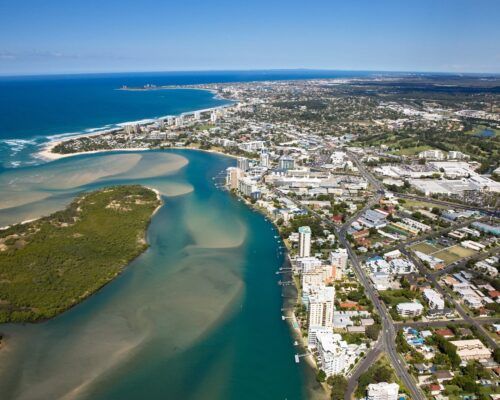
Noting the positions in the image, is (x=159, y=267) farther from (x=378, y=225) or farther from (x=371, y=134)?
(x=371, y=134)

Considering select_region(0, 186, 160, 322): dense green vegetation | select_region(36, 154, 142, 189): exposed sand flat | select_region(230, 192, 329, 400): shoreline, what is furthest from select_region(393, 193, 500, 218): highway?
select_region(36, 154, 142, 189): exposed sand flat

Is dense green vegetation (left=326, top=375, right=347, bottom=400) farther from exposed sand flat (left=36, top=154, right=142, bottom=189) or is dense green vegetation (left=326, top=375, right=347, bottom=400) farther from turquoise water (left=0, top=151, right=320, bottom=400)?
exposed sand flat (left=36, top=154, right=142, bottom=189)

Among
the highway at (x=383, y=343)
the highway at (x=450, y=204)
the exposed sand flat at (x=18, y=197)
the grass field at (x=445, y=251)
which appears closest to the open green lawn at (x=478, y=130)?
the highway at (x=450, y=204)

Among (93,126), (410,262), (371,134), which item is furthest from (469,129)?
(93,126)

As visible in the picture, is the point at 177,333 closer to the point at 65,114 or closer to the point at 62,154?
the point at 62,154

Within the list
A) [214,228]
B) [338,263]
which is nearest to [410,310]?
[338,263]
